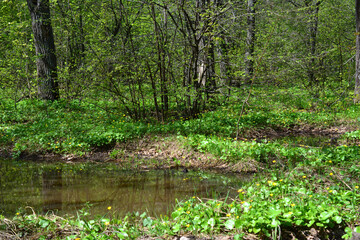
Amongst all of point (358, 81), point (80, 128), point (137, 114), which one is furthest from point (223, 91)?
point (358, 81)

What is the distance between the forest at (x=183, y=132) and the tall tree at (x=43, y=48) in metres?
0.04

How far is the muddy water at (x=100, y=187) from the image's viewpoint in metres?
4.47

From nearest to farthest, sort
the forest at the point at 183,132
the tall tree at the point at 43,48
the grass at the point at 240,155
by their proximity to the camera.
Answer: the grass at the point at 240,155, the forest at the point at 183,132, the tall tree at the point at 43,48

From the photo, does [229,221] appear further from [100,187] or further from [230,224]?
[100,187]

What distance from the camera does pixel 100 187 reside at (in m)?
5.37

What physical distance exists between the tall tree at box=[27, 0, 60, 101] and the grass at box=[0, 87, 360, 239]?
70 centimetres

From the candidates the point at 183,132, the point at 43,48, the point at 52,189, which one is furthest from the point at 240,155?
the point at 43,48

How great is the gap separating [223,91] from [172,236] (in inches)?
281

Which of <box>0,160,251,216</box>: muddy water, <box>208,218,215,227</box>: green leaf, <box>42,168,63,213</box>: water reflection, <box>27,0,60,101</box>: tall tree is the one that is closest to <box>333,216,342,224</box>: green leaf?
<box>208,218,215,227</box>: green leaf

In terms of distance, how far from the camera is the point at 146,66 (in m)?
8.52

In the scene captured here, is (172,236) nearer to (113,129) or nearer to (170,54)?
(113,129)

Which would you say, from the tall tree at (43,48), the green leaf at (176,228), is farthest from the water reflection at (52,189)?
the tall tree at (43,48)

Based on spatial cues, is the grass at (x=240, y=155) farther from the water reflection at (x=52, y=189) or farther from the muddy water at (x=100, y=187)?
the water reflection at (x=52, y=189)

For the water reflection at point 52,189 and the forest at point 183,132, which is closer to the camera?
the forest at point 183,132
